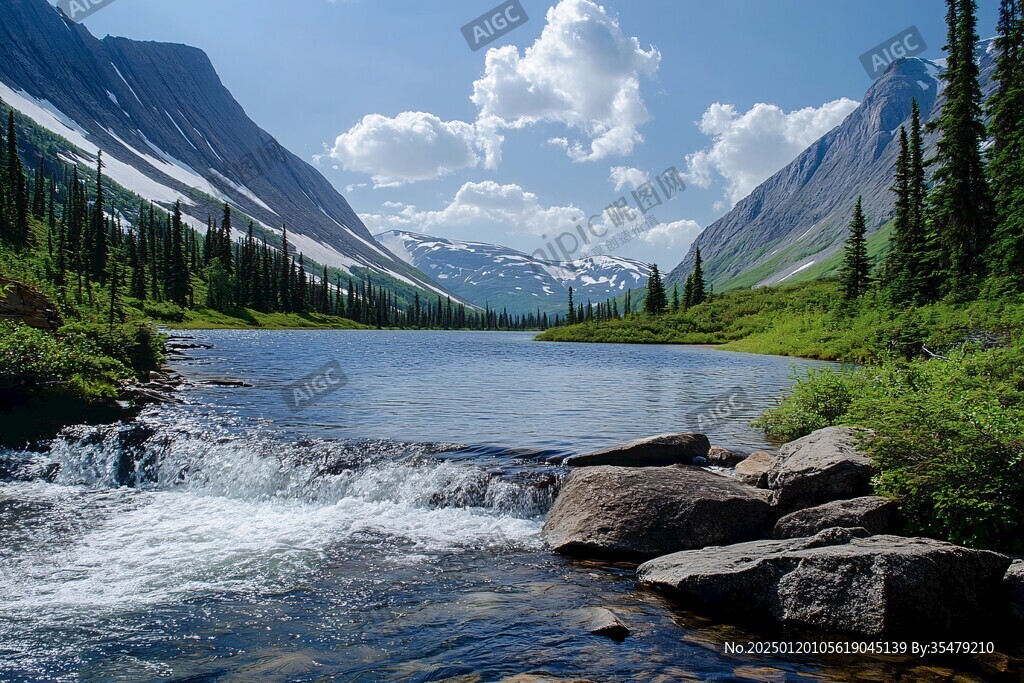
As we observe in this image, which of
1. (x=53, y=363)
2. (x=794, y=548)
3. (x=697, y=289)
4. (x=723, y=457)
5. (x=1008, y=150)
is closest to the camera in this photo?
(x=794, y=548)

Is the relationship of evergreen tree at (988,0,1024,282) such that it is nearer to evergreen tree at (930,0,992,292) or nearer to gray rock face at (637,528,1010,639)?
evergreen tree at (930,0,992,292)

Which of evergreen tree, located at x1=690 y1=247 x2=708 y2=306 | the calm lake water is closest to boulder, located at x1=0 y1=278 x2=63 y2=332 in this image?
the calm lake water

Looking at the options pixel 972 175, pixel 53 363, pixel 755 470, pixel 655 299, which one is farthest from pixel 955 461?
pixel 655 299

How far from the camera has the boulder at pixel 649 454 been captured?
56.3ft

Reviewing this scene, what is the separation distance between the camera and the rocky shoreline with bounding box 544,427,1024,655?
8820mm

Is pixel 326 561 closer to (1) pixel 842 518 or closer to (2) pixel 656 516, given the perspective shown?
(2) pixel 656 516

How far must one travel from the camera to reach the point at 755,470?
15.6 meters

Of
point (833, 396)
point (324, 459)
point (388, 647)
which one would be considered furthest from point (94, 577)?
point (833, 396)

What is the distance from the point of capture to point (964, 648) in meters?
8.47

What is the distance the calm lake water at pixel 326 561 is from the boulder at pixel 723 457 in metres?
3.05

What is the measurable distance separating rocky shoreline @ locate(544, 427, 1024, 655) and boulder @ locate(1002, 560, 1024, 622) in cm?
1

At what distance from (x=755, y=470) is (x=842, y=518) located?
13.9 ft

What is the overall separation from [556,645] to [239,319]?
15213cm

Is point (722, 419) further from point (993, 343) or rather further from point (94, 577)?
point (94, 577)
